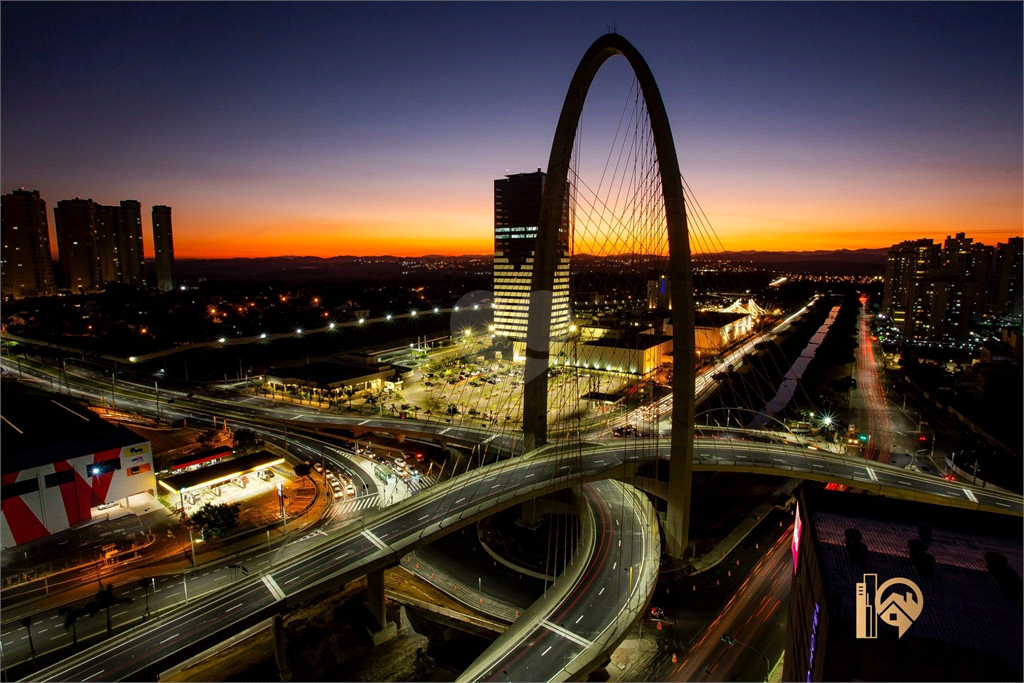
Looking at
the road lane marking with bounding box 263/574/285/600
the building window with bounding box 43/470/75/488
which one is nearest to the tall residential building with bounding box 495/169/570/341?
the building window with bounding box 43/470/75/488

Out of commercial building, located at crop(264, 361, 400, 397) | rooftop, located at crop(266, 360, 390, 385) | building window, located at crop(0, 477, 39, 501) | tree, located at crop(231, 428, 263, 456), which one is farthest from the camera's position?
rooftop, located at crop(266, 360, 390, 385)

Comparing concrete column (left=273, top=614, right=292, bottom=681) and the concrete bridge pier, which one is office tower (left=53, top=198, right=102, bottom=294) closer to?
concrete column (left=273, top=614, right=292, bottom=681)

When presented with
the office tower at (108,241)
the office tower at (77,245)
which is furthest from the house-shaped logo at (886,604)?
the office tower at (108,241)

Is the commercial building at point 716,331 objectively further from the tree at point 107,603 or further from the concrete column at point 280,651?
the tree at point 107,603

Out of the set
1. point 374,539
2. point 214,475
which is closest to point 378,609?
point 374,539

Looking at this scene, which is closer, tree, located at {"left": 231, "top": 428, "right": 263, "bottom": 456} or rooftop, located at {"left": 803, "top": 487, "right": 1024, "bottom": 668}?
rooftop, located at {"left": 803, "top": 487, "right": 1024, "bottom": 668}

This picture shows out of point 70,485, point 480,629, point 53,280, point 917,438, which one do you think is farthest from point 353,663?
point 53,280

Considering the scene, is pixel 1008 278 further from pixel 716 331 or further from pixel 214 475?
pixel 214 475
